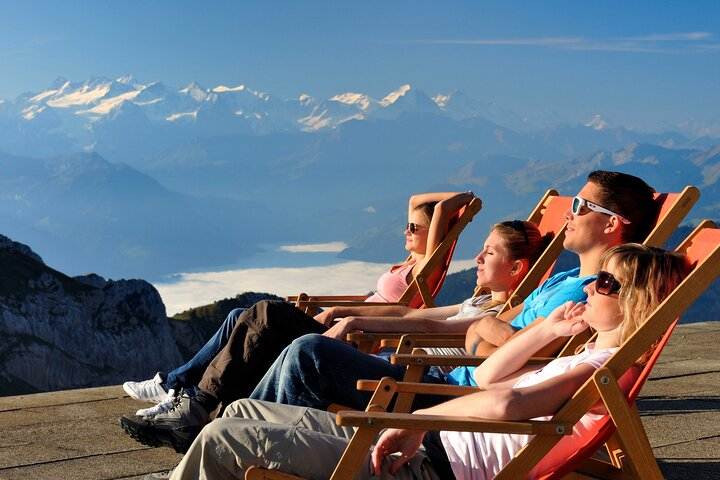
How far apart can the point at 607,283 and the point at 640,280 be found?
94mm

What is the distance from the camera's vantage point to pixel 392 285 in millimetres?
5328

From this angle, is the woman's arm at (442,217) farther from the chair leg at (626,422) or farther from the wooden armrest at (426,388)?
the chair leg at (626,422)

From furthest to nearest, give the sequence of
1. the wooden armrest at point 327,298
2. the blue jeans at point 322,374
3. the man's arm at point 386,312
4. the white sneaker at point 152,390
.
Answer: the wooden armrest at point 327,298
the man's arm at point 386,312
the white sneaker at point 152,390
the blue jeans at point 322,374

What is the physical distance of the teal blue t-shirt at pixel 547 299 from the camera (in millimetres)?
3373

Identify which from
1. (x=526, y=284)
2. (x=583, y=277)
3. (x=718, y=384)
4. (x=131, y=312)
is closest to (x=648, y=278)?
(x=583, y=277)

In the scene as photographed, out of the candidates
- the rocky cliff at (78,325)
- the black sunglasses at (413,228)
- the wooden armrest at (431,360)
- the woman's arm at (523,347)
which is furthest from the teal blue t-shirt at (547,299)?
the rocky cliff at (78,325)

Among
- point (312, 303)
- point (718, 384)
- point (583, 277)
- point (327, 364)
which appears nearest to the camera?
point (327, 364)

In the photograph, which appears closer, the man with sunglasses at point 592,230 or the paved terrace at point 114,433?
the man with sunglasses at point 592,230

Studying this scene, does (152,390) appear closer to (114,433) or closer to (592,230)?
(114,433)

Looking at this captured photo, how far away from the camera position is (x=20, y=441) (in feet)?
14.2

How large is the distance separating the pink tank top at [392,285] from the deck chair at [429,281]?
75 mm

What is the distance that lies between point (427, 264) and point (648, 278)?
253 centimetres

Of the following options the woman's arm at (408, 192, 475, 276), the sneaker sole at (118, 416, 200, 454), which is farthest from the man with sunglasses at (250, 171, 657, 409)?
the woman's arm at (408, 192, 475, 276)

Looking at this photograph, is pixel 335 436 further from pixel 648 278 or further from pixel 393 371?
pixel 648 278
